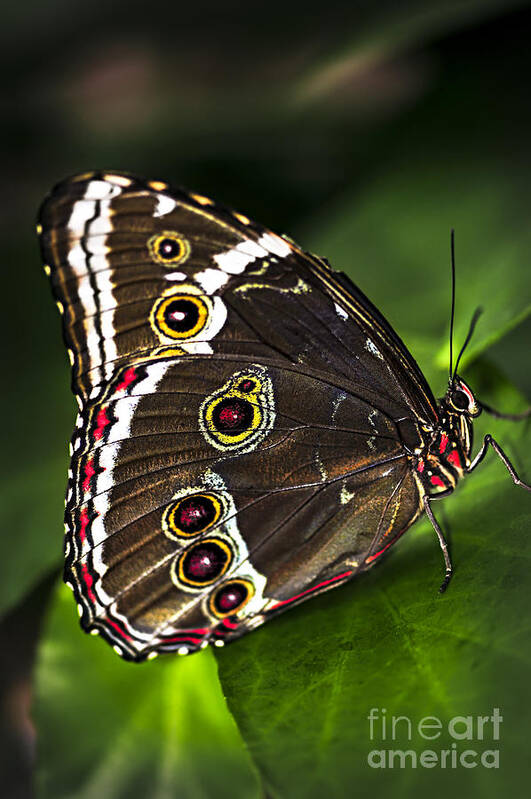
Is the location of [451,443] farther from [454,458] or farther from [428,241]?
[428,241]

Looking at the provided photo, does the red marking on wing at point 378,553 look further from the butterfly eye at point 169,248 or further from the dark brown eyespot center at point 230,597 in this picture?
the butterfly eye at point 169,248

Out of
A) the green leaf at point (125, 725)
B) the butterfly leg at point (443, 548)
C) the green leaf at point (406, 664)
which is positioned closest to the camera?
the green leaf at point (406, 664)

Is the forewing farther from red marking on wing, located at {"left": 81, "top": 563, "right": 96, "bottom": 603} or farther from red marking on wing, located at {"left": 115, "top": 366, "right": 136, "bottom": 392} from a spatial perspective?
red marking on wing, located at {"left": 81, "top": 563, "right": 96, "bottom": 603}

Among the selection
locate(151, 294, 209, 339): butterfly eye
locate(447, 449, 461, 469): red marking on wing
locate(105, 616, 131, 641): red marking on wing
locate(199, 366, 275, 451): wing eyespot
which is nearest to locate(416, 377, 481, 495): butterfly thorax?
locate(447, 449, 461, 469): red marking on wing

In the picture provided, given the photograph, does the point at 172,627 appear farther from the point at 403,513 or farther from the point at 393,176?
the point at 393,176

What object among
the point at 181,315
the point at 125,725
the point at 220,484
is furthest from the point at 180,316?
the point at 125,725

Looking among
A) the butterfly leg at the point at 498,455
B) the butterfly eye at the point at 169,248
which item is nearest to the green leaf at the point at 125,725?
the butterfly leg at the point at 498,455
